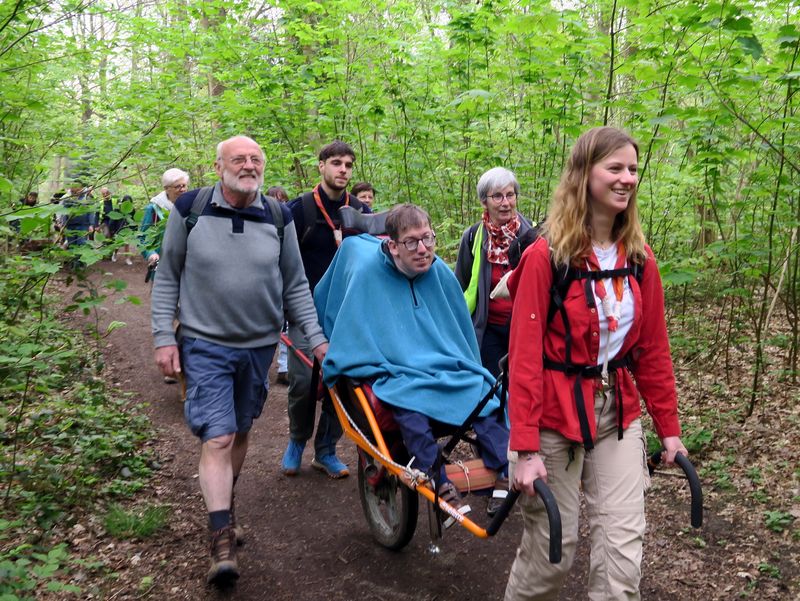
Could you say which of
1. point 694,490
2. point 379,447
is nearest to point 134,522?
point 379,447

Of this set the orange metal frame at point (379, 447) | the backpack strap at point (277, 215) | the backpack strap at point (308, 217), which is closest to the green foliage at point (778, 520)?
the orange metal frame at point (379, 447)

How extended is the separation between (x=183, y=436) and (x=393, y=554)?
10.2ft

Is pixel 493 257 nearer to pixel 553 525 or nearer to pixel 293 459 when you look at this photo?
pixel 293 459

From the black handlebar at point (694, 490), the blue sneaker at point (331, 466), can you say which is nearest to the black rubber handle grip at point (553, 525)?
the black handlebar at point (694, 490)

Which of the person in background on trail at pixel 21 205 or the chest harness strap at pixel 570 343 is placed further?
the person in background on trail at pixel 21 205

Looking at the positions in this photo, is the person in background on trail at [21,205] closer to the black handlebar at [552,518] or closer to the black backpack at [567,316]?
the black backpack at [567,316]

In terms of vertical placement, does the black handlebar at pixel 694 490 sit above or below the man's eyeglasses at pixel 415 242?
below

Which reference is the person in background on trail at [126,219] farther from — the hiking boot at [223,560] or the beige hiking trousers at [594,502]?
the beige hiking trousers at [594,502]

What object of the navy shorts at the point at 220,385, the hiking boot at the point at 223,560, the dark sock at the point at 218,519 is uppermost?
the navy shorts at the point at 220,385

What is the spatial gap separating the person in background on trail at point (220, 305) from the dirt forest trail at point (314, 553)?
0.42 meters

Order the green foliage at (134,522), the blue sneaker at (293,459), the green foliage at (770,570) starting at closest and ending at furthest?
the green foliage at (770,570) < the green foliage at (134,522) < the blue sneaker at (293,459)

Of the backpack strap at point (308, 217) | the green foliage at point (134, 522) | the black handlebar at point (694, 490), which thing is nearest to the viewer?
the black handlebar at point (694, 490)

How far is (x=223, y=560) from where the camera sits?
369 centimetres

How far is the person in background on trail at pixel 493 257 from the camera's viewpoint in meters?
5.16
